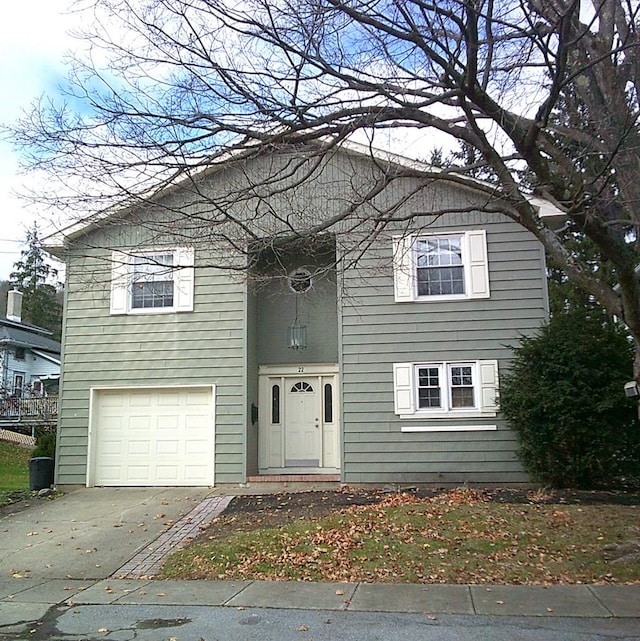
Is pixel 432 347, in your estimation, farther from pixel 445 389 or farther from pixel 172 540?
pixel 172 540

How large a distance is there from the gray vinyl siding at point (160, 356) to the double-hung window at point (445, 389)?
3135mm

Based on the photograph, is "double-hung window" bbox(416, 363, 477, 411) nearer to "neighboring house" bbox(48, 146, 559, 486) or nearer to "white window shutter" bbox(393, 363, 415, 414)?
"neighboring house" bbox(48, 146, 559, 486)

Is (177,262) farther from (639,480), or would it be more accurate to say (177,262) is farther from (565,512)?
(639,480)

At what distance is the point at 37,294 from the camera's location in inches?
1788

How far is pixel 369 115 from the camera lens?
8.08 meters

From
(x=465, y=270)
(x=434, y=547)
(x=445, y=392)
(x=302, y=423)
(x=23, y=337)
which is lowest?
(x=434, y=547)

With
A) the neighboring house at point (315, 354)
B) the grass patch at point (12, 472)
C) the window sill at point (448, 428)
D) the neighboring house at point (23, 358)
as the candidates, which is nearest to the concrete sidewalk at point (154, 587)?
the grass patch at point (12, 472)

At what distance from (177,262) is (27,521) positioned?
540 centimetres

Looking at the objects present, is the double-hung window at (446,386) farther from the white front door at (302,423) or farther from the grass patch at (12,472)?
the grass patch at (12,472)

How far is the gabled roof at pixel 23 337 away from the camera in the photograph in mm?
32125

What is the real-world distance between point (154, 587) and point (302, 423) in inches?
265

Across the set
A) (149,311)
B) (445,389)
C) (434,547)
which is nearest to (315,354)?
(445,389)

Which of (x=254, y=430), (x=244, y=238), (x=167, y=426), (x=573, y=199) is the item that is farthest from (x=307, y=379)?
(x=573, y=199)

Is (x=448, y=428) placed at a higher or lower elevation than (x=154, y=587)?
higher
